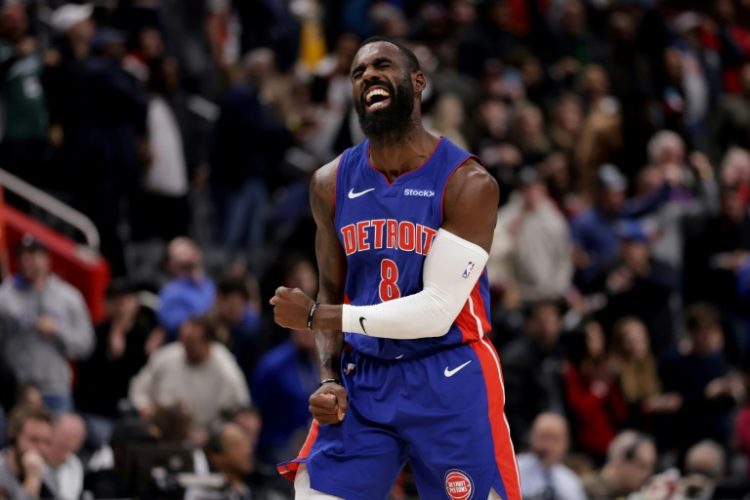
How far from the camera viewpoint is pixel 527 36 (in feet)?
60.1

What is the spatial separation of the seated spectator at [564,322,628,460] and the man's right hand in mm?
6550

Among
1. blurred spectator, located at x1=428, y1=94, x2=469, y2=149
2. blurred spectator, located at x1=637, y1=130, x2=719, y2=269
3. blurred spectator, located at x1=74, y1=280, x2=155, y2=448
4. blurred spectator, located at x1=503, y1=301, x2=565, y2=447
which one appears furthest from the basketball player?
blurred spectator, located at x1=637, y1=130, x2=719, y2=269

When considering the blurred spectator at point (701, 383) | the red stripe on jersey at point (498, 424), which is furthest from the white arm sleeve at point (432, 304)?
the blurred spectator at point (701, 383)

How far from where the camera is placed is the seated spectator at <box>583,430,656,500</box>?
1046cm

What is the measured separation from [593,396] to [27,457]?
492cm

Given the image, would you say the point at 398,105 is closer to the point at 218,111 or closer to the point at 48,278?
the point at 48,278

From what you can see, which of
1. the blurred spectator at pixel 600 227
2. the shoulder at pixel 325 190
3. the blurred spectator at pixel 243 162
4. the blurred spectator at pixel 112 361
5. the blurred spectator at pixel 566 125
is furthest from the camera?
the blurred spectator at pixel 566 125

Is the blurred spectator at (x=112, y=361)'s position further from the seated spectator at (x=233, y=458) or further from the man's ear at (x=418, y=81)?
the man's ear at (x=418, y=81)

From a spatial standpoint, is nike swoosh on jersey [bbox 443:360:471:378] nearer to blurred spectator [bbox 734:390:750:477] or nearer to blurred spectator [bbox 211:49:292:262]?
blurred spectator [bbox 734:390:750:477]

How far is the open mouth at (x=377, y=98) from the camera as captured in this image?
5.80 meters

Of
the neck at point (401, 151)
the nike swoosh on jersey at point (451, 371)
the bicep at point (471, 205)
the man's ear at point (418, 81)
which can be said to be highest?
the man's ear at point (418, 81)

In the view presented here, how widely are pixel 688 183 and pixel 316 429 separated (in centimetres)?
1022

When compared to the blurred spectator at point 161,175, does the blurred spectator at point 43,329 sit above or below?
below

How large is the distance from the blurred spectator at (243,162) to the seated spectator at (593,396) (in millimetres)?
3210
